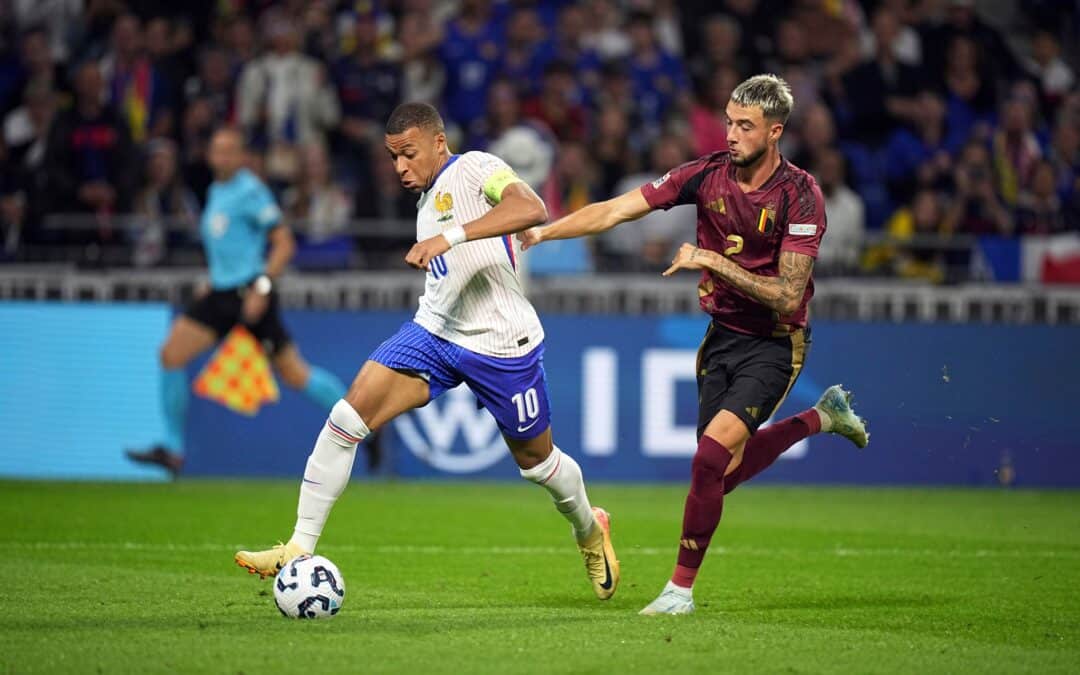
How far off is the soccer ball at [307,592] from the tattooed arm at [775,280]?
2116mm

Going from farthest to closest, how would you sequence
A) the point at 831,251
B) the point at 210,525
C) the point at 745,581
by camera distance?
the point at 831,251
the point at 210,525
the point at 745,581

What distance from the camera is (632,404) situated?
15859 mm

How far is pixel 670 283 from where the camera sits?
52.6 ft

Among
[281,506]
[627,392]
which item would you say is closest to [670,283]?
[627,392]

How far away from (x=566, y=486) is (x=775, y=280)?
1432 mm

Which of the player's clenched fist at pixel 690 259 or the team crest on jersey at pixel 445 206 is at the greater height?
the team crest on jersey at pixel 445 206

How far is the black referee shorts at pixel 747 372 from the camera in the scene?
8.02 meters

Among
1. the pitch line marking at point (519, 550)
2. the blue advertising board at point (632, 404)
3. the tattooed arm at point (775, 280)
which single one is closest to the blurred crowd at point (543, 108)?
the blue advertising board at point (632, 404)

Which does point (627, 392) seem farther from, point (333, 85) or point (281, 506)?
point (333, 85)

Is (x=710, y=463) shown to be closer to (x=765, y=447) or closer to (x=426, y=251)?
(x=765, y=447)

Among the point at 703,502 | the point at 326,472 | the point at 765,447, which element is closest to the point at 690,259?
Answer: the point at 703,502

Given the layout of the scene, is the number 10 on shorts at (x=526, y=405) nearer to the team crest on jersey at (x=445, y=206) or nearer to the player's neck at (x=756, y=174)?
the team crest on jersey at (x=445, y=206)

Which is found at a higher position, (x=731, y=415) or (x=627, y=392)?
(x=731, y=415)

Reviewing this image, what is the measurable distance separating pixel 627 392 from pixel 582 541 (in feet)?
24.6
